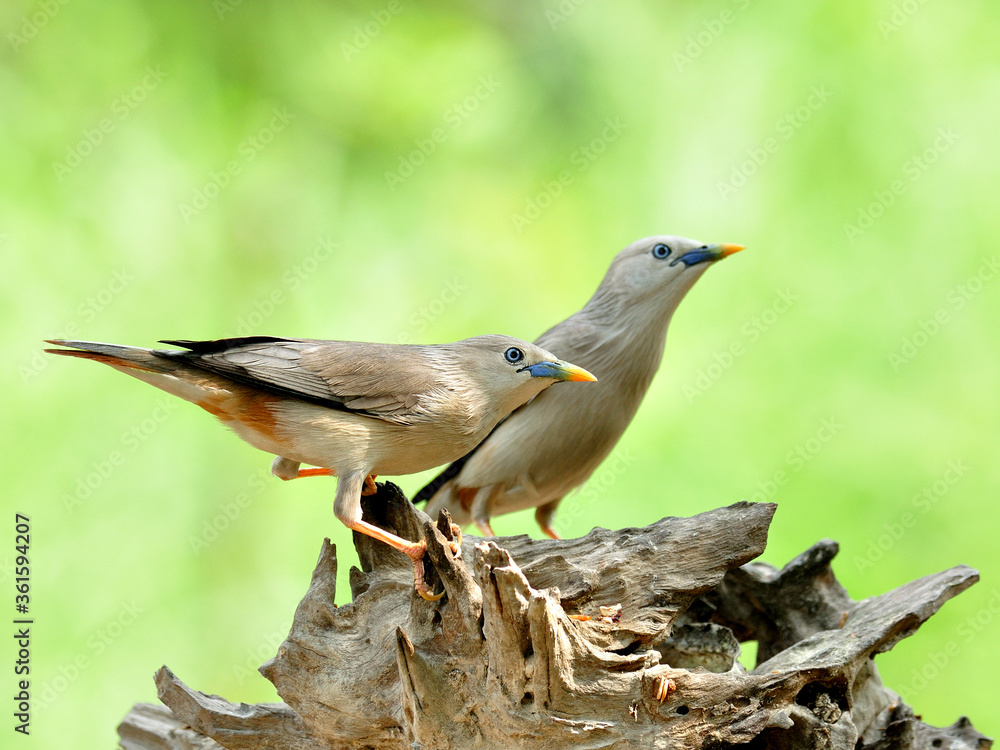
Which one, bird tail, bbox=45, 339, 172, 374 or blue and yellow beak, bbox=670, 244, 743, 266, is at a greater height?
blue and yellow beak, bbox=670, 244, 743, 266

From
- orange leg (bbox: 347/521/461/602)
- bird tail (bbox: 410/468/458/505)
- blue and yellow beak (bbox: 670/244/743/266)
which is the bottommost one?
orange leg (bbox: 347/521/461/602)

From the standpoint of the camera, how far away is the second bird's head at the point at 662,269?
3.54 m

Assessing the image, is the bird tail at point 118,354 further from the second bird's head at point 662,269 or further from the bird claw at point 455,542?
the second bird's head at point 662,269

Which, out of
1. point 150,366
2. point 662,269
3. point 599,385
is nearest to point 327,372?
point 150,366

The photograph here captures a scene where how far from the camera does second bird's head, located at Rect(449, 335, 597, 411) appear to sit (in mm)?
2879

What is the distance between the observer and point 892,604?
3.13 meters

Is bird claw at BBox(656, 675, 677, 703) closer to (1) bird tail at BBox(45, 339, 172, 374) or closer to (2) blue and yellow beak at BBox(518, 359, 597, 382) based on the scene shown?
(2) blue and yellow beak at BBox(518, 359, 597, 382)

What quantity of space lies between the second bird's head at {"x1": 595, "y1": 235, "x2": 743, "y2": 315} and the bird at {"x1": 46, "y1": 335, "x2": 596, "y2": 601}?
87 centimetres

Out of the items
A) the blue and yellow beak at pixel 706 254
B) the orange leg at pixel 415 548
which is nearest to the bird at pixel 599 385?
the blue and yellow beak at pixel 706 254

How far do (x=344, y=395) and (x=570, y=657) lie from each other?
101 cm

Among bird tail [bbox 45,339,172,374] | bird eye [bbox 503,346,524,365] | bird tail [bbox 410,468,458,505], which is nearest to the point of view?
bird tail [bbox 45,339,172,374]

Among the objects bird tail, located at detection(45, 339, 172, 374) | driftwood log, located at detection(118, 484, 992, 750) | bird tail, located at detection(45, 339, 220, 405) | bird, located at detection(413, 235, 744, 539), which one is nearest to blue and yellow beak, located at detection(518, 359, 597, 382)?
driftwood log, located at detection(118, 484, 992, 750)

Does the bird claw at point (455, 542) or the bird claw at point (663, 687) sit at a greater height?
the bird claw at point (455, 542)

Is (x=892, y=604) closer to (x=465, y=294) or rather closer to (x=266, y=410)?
(x=266, y=410)
